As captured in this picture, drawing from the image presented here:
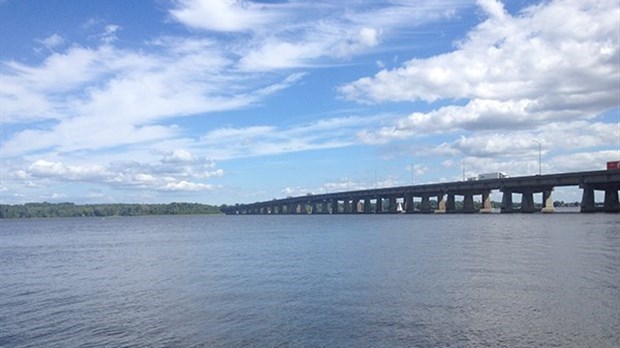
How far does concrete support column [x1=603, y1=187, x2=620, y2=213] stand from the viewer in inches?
5240

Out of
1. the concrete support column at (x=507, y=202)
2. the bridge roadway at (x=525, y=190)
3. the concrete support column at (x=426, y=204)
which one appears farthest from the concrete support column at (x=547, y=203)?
the concrete support column at (x=426, y=204)

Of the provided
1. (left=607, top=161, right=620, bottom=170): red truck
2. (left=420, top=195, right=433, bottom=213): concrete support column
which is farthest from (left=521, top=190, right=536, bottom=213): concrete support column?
(left=420, top=195, right=433, bottom=213): concrete support column

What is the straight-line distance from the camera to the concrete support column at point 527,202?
153750 mm

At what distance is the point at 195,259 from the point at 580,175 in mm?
102426

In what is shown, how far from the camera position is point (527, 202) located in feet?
508

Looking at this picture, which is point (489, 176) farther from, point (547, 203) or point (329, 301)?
point (329, 301)

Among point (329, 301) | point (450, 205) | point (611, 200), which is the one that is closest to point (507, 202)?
point (450, 205)

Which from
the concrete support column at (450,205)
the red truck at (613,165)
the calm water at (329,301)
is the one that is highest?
the red truck at (613,165)

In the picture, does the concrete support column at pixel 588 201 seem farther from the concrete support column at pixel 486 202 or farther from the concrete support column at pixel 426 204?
the concrete support column at pixel 426 204

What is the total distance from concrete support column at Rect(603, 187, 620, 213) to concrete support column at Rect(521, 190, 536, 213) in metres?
21.0

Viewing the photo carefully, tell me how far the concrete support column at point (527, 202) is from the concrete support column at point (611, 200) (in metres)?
21.0

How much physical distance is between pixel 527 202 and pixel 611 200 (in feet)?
77.5

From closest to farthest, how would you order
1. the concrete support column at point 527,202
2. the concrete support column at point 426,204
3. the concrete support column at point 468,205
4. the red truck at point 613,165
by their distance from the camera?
the red truck at point 613,165 < the concrete support column at point 527,202 < the concrete support column at point 468,205 < the concrete support column at point 426,204

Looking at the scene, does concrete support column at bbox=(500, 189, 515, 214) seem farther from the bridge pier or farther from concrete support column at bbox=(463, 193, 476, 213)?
the bridge pier
